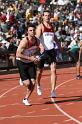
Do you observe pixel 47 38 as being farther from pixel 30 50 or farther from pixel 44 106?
pixel 44 106

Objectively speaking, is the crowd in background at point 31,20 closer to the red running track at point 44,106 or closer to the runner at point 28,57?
the red running track at point 44,106

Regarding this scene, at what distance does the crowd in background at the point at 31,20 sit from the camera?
22875 mm

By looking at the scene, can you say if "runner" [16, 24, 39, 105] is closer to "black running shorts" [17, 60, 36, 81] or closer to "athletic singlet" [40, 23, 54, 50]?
"black running shorts" [17, 60, 36, 81]

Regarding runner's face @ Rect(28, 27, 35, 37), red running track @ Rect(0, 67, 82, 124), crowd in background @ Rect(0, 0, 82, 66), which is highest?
runner's face @ Rect(28, 27, 35, 37)

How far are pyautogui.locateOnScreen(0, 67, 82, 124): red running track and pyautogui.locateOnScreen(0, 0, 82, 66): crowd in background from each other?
717cm

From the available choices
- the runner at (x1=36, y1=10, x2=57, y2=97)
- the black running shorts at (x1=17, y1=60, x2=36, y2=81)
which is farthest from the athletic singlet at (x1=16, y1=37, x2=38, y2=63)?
the runner at (x1=36, y1=10, x2=57, y2=97)

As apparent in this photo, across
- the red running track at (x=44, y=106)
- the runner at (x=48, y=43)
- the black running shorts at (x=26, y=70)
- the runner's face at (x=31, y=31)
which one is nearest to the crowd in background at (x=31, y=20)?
the red running track at (x=44, y=106)

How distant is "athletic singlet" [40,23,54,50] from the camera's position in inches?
475

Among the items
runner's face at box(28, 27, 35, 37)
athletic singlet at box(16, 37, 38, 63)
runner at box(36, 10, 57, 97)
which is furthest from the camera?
runner at box(36, 10, 57, 97)

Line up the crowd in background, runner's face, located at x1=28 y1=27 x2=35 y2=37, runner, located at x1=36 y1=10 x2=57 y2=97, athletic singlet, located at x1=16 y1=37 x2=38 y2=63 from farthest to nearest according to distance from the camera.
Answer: the crowd in background
runner, located at x1=36 y1=10 x2=57 y2=97
athletic singlet, located at x1=16 y1=37 x2=38 y2=63
runner's face, located at x1=28 y1=27 x2=35 y2=37

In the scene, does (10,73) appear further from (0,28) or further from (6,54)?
(0,28)

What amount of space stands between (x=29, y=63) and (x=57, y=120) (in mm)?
2144

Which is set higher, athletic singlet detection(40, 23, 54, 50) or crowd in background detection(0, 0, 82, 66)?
athletic singlet detection(40, 23, 54, 50)

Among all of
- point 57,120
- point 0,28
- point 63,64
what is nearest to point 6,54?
point 0,28
